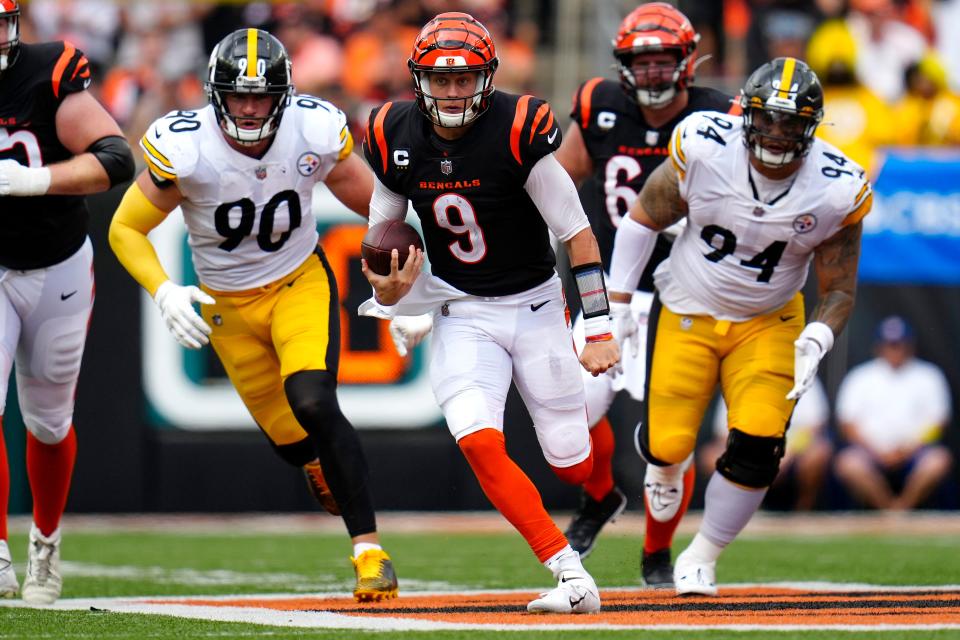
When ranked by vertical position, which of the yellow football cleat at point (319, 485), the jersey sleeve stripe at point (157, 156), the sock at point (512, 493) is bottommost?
the yellow football cleat at point (319, 485)

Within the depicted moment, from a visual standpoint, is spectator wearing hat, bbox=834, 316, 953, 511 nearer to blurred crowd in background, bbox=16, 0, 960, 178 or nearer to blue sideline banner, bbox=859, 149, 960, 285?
blue sideline banner, bbox=859, 149, 960, 285

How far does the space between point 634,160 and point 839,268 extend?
3.45ft

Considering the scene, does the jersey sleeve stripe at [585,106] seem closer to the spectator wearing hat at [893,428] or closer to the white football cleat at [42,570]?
the white football cleat at [42,570]

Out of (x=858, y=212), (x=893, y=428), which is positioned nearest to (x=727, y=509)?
(x=858, y=212)

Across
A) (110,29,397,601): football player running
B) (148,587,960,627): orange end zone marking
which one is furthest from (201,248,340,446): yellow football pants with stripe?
(148,587,960,627): orange end zone marking

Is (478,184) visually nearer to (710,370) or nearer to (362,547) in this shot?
(710,370)

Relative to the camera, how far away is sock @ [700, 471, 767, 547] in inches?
216

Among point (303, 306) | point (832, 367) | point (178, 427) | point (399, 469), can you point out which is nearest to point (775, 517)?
point (832, 367)

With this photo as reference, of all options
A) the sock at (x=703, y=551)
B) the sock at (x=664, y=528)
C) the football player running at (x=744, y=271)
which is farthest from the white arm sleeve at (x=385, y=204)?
the sock at (x=664, y=528)

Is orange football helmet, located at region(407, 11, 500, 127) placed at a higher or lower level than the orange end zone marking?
higher

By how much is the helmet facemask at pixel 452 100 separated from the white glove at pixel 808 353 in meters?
1.32

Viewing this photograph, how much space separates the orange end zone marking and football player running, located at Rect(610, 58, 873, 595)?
0.99ft

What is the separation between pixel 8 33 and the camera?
5.30 m

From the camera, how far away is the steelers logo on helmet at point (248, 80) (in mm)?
5242
